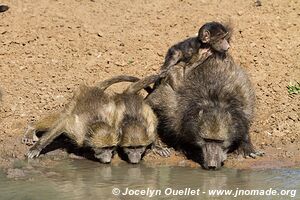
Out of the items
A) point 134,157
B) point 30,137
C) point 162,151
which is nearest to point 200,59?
point 162,151

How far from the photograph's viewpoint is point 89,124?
8.48 metres

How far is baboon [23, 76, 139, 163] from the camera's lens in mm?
8398

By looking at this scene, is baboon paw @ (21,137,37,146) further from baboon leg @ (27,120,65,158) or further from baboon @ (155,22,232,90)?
baboon @ (155,22,232,90)

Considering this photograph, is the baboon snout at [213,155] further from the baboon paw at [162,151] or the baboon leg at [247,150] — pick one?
the baboon paw at [162,151]

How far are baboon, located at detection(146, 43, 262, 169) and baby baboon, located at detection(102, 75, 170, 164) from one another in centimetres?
28

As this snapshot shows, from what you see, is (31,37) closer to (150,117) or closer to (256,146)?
(150,117)

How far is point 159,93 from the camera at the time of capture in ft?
30.0

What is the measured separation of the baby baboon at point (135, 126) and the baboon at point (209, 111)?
0.28m

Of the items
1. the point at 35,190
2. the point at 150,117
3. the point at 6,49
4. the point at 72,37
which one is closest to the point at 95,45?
the point at 72,37

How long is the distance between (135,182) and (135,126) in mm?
677

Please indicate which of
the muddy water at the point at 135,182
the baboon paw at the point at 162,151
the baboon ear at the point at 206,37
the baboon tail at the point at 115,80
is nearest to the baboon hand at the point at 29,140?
the muddy water at the point at 135,182

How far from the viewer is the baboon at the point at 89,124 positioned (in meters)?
8.40

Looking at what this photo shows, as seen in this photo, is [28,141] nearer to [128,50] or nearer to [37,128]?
[37,128]

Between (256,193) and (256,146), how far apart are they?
141 cm
